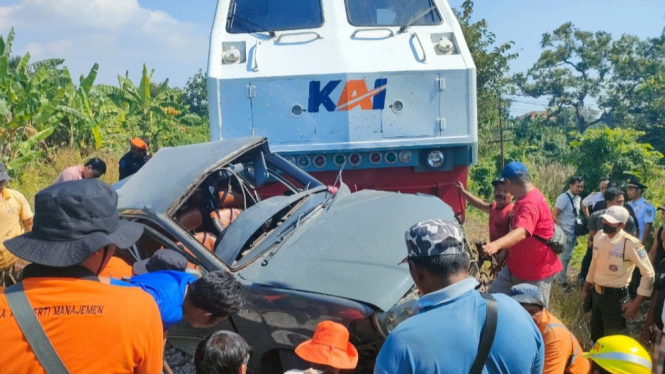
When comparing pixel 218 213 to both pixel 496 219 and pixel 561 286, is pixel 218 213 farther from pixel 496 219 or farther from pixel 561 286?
pixel 561 286

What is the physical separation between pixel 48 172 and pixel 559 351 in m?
11.1

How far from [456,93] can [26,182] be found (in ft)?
28.2

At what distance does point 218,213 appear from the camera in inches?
180

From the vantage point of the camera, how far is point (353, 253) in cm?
353

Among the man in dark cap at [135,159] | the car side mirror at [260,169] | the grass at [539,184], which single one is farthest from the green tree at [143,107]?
the car side mirror at [260,169]

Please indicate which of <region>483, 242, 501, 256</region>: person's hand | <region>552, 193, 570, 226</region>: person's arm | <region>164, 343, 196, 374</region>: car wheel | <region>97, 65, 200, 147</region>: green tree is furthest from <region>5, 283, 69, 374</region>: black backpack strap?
<region>97, 65, 200, 147</region>: green tree

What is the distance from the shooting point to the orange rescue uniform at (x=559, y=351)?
3.07m

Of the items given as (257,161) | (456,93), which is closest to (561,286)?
(456,93)

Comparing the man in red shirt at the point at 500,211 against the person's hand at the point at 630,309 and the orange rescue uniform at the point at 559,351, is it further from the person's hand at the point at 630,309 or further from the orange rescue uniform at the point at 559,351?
the orange rescue uniform at the point at 559,351

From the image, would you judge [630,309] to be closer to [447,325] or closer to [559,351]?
[559,351]

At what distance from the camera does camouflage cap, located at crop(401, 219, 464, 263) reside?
1.84 m

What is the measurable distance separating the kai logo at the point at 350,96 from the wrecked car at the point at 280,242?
857mm

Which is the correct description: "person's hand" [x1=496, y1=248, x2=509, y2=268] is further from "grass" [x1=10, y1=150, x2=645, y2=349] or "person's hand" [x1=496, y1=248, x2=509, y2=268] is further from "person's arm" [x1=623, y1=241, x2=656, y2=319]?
"person's arm" [x1=623, y1=241, x2=656, y2=319]

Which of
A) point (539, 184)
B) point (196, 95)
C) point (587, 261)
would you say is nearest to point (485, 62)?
point (539, 184)
